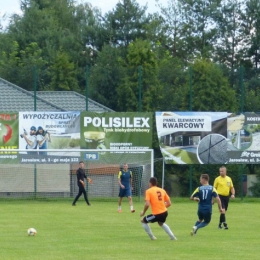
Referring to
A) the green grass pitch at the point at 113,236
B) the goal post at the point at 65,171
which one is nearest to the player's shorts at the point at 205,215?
the green grass pitch at the point at 113,236

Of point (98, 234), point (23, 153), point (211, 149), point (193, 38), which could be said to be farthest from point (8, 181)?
point (193, 38)

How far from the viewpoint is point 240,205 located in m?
33.6

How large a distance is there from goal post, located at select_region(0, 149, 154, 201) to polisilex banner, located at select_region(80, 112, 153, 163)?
289 millimetres

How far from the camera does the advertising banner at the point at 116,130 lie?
35.3 meters

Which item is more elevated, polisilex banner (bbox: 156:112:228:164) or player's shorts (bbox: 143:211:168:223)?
polisilex banner (bbox: 156:112:228:164)

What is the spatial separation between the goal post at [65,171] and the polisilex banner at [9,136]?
0.05m

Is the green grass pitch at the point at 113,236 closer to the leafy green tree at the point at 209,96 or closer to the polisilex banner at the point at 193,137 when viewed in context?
the polisilex banner at the point at 193,137

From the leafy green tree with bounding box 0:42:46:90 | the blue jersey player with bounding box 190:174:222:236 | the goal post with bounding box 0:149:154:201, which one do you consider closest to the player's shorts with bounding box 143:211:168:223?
the blue jersey player with bounding box 190:174:222:236

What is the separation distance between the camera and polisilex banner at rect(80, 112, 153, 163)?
116 feet

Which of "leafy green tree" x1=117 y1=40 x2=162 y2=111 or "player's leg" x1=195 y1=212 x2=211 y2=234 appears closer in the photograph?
"player's leg" x1=195 y1=212 x2=211 y2=234

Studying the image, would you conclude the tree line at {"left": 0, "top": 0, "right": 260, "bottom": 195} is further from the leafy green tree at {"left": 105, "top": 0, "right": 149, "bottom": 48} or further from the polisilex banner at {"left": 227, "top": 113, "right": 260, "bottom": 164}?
the polisilex banner at {"left": 227, "top": 113, "right": 260, "bottom": 164}

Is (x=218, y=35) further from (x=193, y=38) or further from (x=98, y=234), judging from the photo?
(x=98, y=234)

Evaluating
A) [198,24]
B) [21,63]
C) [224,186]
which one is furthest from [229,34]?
[224,186]

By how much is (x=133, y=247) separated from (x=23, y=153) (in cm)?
1958
